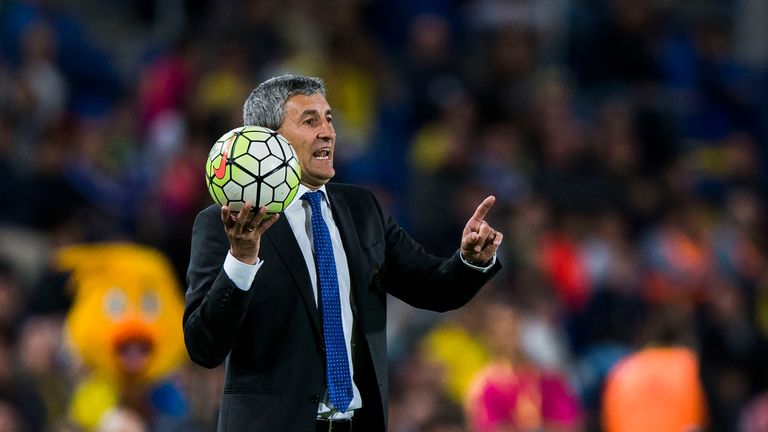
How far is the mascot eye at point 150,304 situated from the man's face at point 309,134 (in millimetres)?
3500

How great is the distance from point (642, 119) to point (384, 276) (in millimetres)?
A: 6982

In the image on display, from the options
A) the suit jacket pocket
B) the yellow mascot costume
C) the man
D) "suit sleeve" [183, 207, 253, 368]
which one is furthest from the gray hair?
the yellow mascot costume

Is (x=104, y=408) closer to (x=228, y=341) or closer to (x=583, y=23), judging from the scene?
(x=228, y=341)

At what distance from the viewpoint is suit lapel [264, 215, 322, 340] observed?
164 inches

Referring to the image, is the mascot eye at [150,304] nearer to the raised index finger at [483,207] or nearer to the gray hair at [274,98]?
the gray hair at [274,98]

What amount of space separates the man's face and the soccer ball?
206 mm

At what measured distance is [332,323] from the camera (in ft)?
13.7

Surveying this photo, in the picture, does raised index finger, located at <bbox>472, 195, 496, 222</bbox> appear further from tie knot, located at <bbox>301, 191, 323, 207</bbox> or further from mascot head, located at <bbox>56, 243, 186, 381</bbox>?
mascot head, located at <bbox>56, 243, 186, 381</bbox>

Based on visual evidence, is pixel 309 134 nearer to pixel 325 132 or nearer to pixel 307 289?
pixel 325 132

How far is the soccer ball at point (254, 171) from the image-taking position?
3.91 m

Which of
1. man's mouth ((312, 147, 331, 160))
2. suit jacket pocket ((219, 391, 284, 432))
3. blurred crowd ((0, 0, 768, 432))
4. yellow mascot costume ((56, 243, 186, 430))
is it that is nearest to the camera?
suit jacket pocket ((219, 391, 284, 432))

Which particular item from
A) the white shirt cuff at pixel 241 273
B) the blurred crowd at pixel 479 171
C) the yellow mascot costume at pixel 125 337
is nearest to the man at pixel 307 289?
the white shirt cuff at pixel 241 273

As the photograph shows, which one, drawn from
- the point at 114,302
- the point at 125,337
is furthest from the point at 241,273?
the point at 114,302

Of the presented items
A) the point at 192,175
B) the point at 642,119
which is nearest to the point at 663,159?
the point at 642,119
